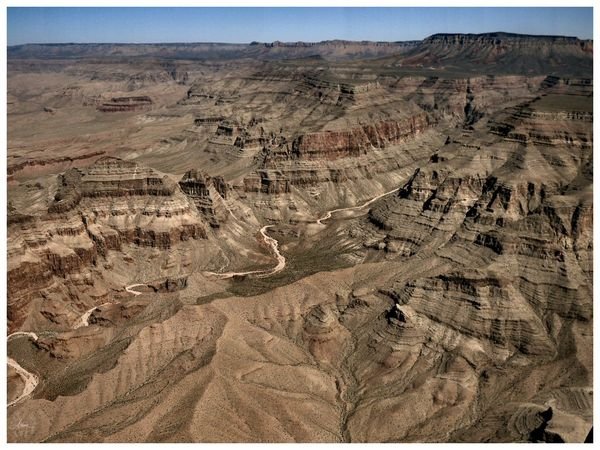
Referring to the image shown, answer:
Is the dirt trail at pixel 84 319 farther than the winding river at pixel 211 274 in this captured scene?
Yes

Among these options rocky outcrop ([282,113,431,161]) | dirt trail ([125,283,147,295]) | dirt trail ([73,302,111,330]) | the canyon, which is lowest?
dirt trail ([73,302,111,330])

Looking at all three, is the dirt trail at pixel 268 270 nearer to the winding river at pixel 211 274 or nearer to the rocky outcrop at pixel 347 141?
the winding river at pixel 211 274

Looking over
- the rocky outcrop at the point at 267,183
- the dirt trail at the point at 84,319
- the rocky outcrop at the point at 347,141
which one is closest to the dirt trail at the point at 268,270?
the dirt trail at the point at 84,319

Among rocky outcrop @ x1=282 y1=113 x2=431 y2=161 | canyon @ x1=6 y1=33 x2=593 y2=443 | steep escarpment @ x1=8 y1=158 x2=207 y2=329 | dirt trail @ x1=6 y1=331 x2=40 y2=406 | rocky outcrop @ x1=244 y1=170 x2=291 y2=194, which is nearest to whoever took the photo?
canyon @ x1=6 y1=33 x2=593 y2=443

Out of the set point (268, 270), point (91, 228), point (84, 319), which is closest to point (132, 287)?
point (84, 319)

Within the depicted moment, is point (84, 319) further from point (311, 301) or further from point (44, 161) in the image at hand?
point (44, 161)

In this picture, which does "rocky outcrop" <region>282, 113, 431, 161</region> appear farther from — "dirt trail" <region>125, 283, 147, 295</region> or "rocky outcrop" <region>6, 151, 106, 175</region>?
"rocky outcrop" <region>6, 151, 106, 175</region>

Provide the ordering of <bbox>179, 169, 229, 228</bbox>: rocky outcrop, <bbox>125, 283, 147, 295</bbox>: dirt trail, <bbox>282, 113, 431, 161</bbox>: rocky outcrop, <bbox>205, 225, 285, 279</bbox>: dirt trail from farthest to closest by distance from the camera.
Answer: <bbox>282, 113, 431, 161</bbox>: rocky outcrop, <bbox>179, 169, 229, 228</bbox>: rocky outcrop, <bbox>205, 225, 285, 279</bbox>: dirt trail, <bbox>125, 283, 147, 295</bbox>: dirt trail

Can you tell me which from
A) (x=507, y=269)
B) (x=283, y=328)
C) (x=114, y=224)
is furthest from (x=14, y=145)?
(x=507, y=269)

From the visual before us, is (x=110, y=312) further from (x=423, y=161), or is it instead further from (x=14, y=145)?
(x=14, y=145)

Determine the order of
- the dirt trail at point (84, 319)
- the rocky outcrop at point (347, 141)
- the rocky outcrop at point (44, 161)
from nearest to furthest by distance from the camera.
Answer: the dirt trail at point (84, 319)
the rocky outcrop at point (347, 141)
the rocky outcrop at point (44, 161)

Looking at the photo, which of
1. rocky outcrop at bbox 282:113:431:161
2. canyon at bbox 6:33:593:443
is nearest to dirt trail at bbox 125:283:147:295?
canyon at bbox 6:33:593:443
